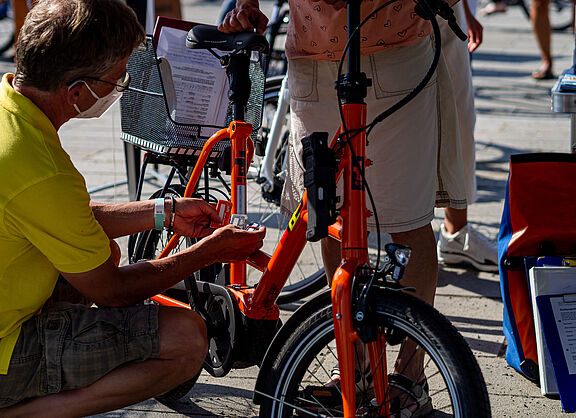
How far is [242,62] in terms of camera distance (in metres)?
2.93

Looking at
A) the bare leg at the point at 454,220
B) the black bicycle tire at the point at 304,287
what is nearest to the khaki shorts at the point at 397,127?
the black bicycle tire at the point at 304,287

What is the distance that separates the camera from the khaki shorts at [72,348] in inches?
→ 89.6

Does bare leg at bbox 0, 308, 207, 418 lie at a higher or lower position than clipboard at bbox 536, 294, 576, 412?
lower

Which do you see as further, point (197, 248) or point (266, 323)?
point (266, 323)

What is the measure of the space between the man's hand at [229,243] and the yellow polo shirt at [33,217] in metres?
0.32

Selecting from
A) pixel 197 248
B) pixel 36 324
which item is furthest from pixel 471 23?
pixel 36 324

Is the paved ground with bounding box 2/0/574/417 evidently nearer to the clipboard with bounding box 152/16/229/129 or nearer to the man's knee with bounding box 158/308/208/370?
the man's knee with bounding box 158/308/208/370

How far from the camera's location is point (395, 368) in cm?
257

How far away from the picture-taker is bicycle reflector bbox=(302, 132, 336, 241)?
2197mm

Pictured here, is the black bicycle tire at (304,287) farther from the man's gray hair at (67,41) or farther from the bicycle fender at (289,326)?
the man's gray hair at (67,41)

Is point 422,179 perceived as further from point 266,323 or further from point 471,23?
point 471,23

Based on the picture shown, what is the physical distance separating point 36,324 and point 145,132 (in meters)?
1.24

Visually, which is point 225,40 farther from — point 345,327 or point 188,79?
A: point 345,327

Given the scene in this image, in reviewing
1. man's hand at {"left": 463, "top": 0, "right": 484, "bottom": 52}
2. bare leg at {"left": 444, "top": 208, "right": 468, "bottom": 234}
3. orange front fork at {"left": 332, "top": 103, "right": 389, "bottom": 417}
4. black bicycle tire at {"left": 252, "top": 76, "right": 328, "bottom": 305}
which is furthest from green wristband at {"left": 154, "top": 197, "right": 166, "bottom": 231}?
man's hand at {"left": 463, "top": 0, "right": 484, "bottom": 52}
